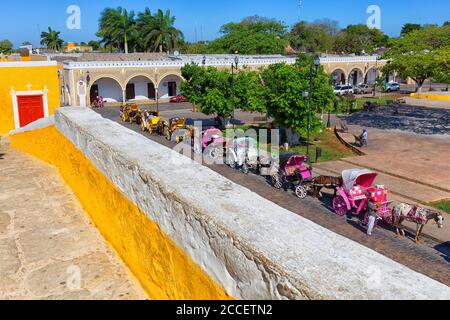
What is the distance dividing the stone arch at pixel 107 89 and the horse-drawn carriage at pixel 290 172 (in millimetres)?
30268

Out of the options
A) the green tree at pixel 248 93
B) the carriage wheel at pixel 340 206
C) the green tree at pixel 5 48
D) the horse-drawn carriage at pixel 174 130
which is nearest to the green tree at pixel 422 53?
the green tree at pixel 248 93

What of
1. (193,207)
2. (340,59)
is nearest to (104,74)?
(340,59)

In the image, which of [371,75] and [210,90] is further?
[371,75]

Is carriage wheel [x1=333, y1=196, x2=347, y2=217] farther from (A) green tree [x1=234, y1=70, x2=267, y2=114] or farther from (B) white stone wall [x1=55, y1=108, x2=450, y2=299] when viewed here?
(A) green tree [x1=234, y1=70, x2=267, y2=114]

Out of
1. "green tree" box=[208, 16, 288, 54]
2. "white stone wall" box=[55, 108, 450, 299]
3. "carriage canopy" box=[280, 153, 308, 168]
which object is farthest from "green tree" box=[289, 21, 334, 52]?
"white stone wall" box=[55, 108, 450, 299]

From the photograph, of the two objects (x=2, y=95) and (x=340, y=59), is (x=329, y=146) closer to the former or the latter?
(x=2, y=95)

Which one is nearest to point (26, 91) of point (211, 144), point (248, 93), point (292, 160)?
point (211, 144)

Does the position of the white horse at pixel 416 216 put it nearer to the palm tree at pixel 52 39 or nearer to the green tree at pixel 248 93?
the green tree at pixel 248 93

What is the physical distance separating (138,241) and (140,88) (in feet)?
143

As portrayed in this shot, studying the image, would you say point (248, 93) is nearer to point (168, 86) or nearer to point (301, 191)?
point (301, 191)

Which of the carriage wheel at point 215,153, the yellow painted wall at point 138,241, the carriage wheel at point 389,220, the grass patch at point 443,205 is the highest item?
the yellow painted wall at point 138,241

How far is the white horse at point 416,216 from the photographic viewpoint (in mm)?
10945

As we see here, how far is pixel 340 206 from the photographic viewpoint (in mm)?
12969

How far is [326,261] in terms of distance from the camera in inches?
113
